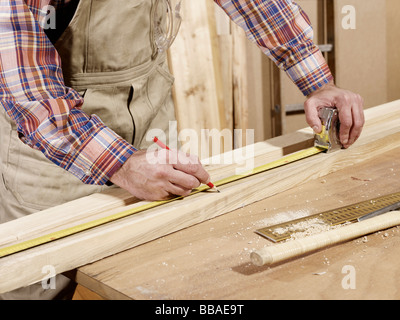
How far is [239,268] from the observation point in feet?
3.87

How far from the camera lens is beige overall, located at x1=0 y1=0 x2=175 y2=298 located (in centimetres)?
191

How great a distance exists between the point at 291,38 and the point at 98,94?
82 centimetres

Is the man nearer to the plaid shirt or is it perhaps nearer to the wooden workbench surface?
the plaid shirt

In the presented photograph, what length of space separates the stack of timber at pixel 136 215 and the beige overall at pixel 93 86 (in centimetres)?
49

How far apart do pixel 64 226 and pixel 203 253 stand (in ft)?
1.27

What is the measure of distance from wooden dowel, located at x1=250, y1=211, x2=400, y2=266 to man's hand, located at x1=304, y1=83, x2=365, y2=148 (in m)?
0.55

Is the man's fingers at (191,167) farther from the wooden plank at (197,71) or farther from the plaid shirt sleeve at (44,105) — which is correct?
the wooden plank at (197,71)

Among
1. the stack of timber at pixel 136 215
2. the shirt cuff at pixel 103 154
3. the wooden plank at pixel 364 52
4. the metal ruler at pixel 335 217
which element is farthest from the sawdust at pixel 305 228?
the wooden plank at pixel 364 52

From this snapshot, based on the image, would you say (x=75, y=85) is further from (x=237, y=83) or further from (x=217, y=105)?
(x=237, y=83)

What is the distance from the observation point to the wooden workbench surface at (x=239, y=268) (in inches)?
42.6

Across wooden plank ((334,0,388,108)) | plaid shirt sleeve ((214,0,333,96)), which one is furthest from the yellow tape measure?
wooden plank ((334,0,388,108))

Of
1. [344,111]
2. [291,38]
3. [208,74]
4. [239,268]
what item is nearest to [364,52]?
[208,74]
